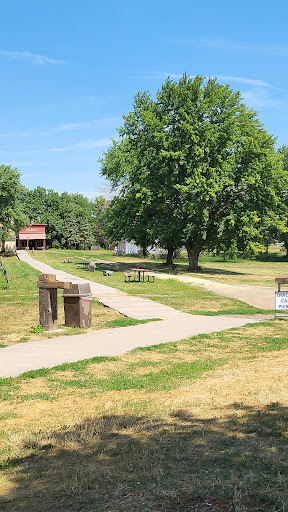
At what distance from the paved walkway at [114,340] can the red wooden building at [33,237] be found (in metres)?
70.5

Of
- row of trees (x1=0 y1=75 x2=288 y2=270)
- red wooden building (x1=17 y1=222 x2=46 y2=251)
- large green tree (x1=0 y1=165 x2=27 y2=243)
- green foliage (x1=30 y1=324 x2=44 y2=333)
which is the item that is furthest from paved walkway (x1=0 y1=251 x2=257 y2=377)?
red wooden building (x1=17 y1=222 x2=46 y2=251)

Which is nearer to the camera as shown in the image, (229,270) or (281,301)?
(281,301)

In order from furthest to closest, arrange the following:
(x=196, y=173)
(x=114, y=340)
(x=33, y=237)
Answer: (x=33, y=237) → (x=196, y=173) → (x=114, y=340)

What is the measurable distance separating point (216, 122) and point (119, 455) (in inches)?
1367

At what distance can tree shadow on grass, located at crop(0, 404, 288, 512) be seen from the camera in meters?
3.55

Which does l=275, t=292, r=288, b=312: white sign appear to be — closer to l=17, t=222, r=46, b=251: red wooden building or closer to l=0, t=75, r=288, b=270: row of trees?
Answer: l=0, t=75, r=288, b=270: row of trees

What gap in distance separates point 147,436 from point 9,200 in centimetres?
5701

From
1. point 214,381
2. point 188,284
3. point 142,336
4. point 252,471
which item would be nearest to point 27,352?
point 142,336

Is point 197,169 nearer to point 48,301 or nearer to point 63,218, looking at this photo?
point 48,301

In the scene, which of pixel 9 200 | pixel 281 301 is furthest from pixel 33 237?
pixel 281 301

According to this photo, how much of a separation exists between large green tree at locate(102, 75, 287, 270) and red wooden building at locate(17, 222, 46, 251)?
48455 millimetres

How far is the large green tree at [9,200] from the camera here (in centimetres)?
5819

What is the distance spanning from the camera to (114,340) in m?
11.1

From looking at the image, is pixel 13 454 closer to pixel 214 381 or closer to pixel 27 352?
pixel 214 381
